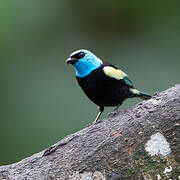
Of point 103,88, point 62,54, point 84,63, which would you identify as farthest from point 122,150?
point 62,54

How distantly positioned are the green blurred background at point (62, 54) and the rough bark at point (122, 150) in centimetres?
215

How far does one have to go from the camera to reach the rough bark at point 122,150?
2.68 m

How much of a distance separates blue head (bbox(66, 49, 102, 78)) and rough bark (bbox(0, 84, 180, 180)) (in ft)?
3.90

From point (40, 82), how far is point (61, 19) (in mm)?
964

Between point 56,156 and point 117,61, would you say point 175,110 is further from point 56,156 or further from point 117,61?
point 117,61

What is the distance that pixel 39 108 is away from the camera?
5789 mm

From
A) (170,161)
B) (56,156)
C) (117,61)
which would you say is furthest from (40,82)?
(170,161)

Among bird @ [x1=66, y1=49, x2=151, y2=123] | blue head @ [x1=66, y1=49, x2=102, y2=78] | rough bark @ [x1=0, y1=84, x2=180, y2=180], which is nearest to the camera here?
rough bark @ [x1=0, y1=84, x2=180, y2=180]

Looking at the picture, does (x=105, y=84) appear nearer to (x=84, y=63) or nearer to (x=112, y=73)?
(x=112, y=73)

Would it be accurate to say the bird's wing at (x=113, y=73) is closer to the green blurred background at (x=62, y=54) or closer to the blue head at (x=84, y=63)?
the blue head at (x=84, y=63)

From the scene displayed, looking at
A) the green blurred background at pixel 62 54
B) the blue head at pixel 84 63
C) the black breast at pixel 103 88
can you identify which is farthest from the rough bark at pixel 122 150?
the green blurred background at pixel 62 54

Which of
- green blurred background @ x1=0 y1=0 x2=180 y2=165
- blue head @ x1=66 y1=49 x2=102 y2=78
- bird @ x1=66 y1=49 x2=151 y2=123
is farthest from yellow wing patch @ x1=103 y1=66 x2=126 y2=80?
green blurred background @ x1=0 y1=0 x2=180 y2=165

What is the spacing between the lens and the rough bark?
2676 millimetres

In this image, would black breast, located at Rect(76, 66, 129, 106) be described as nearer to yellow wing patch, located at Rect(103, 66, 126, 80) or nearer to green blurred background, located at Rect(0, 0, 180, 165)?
yellow wing patch, located at Rect(103, 66, 126, 80)
